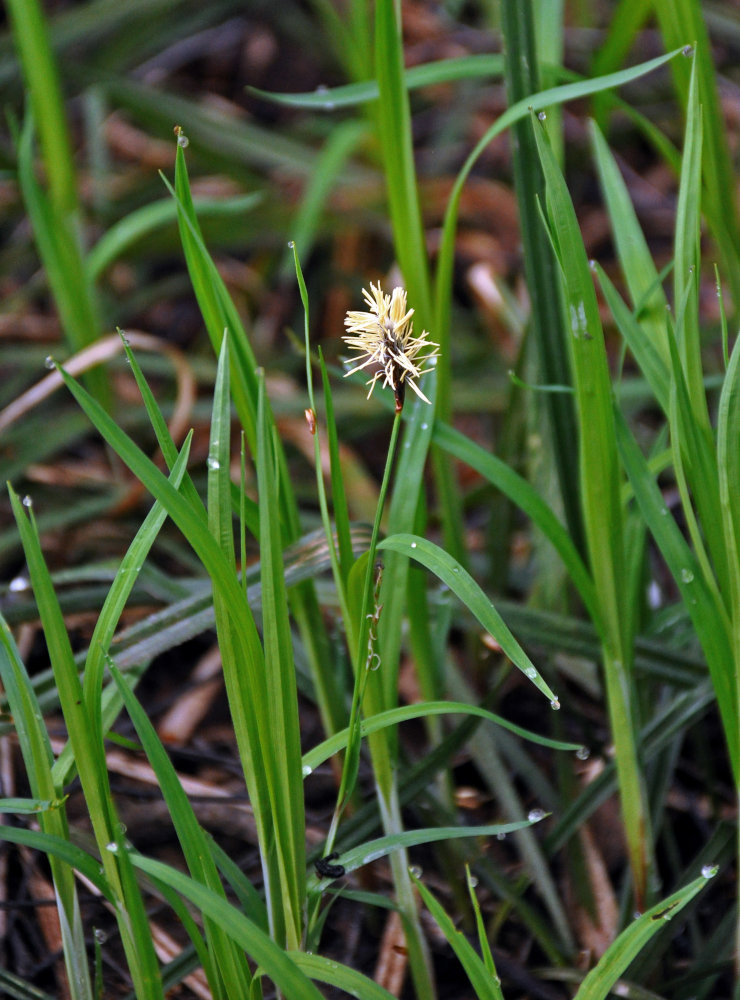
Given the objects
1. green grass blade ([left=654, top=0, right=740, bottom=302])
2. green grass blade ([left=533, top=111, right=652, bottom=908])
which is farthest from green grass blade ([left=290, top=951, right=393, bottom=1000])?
green grass blade ([left=654, top=0, right=740, bottom=302])

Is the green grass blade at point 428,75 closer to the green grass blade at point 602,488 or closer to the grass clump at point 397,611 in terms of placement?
the grass clump at point 397,611

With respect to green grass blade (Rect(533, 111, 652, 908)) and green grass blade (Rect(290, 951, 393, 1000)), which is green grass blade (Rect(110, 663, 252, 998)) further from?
green grass blade (Rect(533, 111, 652, 908))

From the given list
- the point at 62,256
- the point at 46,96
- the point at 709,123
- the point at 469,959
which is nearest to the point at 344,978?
the point at 469,959

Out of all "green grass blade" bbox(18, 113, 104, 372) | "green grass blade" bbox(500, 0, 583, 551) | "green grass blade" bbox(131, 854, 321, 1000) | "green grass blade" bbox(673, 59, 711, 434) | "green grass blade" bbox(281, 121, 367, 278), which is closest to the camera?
"green grass blade" bbox(131, 854, 321, 1000)

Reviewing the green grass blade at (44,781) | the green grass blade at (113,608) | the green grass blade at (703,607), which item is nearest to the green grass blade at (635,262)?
the green grass blade at (703,607)

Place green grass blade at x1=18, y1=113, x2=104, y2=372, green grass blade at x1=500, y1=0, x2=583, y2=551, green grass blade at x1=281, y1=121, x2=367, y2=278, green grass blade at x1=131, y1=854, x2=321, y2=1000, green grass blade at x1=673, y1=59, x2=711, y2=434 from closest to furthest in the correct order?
green grass blade at x1=131, y1=854, x2=321, y2=1000 < green grass blade at x1=673, y1=59, x2=711, y2=434 < green grass blade at x1=500, y1=0, x2=583, y2=551 < green grass blade at x1=18, y1=113, x2=104, y2=372 < green grass blade at x1=281, y1=121, x2=367, y2=278

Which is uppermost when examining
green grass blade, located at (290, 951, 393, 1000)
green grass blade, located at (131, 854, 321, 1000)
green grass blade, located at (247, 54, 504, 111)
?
green grass blade, located at (247, 54, 504, 111)
